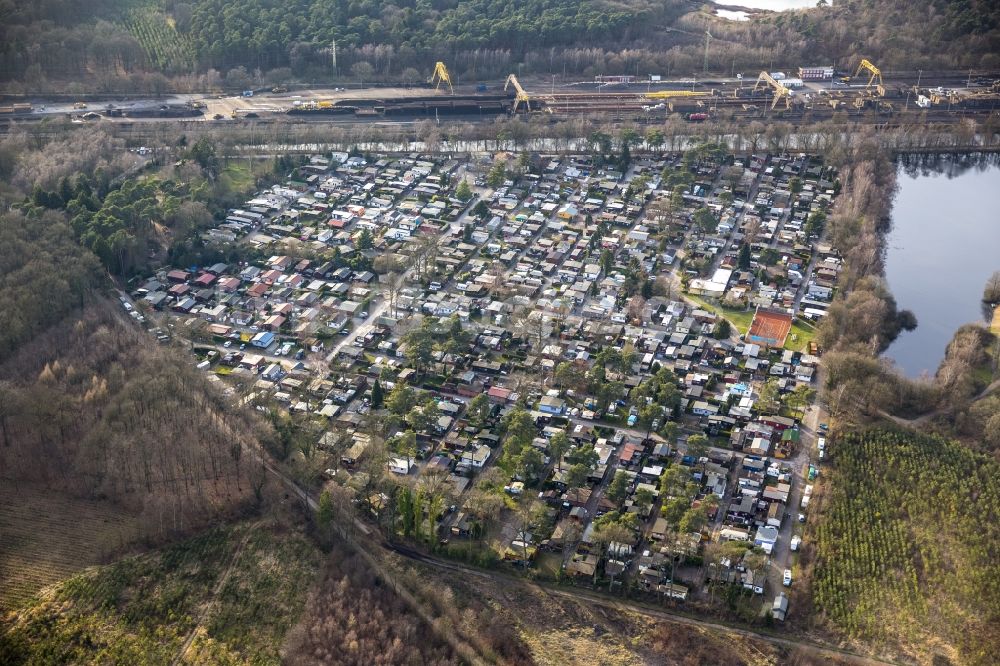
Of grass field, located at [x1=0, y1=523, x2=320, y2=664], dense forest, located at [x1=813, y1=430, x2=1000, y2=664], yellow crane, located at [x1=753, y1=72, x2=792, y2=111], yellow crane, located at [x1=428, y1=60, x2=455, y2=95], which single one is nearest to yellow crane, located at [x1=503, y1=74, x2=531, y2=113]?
yellow crane, located at [x1=428, y1=60, x2=455, y2=95]

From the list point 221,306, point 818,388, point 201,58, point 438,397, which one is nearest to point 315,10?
point 201,58

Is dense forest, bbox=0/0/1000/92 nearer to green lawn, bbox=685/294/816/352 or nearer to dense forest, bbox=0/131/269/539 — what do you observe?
dense forest, bbox=0/131/269/539

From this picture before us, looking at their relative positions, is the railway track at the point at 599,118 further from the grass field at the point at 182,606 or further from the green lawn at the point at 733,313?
the grass field at the point at 182,606

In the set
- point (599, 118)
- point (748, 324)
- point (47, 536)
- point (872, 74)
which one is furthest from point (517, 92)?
point (47, 536)

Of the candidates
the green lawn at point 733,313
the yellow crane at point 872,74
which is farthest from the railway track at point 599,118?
the green lawn at point 733,313

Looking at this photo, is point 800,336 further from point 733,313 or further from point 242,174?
point 242,174
